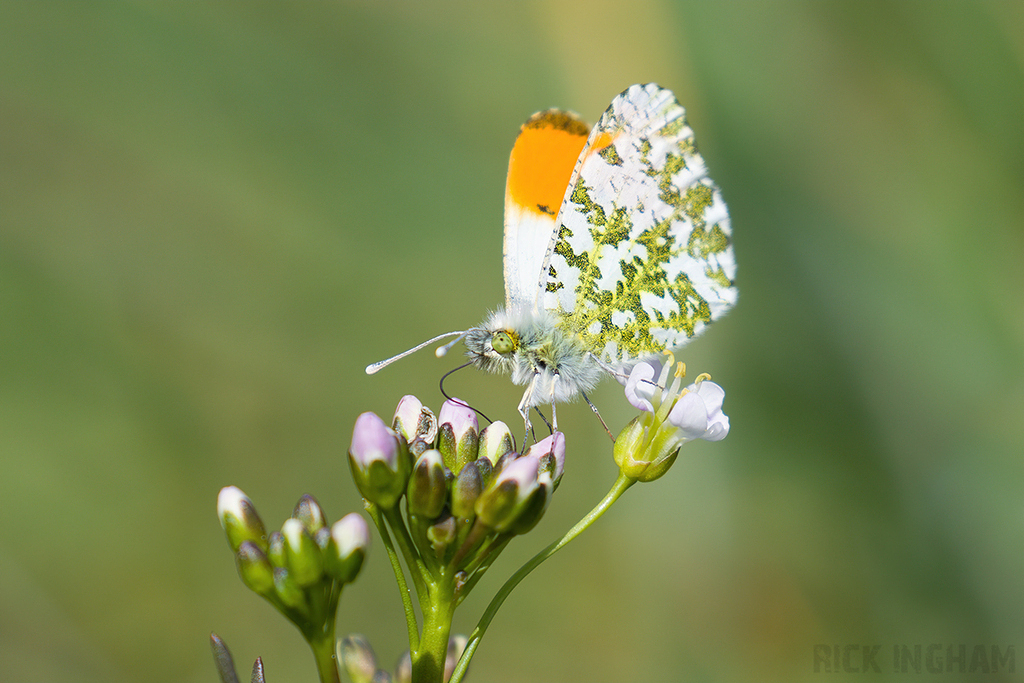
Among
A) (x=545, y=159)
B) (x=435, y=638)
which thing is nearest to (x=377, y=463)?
(x=435, y=638)

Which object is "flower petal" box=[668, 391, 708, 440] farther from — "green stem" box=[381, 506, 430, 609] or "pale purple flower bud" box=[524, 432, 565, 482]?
"green stem" box=[381, 506, 430, 609]

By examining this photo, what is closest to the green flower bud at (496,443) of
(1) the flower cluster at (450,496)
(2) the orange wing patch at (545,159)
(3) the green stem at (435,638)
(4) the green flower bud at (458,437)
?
(4) the green flower bud at (458,437)

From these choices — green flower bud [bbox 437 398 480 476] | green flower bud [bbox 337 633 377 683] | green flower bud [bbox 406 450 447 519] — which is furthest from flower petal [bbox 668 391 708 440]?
green flower bud [bbox 337 633 377 683]

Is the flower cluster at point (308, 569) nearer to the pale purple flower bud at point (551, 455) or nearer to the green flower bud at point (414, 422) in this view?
the green flower bud at point (414, 422)

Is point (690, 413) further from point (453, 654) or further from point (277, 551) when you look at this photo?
point (277, 551)

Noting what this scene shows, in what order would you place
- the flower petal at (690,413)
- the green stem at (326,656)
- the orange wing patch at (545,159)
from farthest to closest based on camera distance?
the orange wing patch at (545,159), the flower petal at (690,413), the green stem at (326,656)

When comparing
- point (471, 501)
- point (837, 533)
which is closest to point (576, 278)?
point (471, 501)
